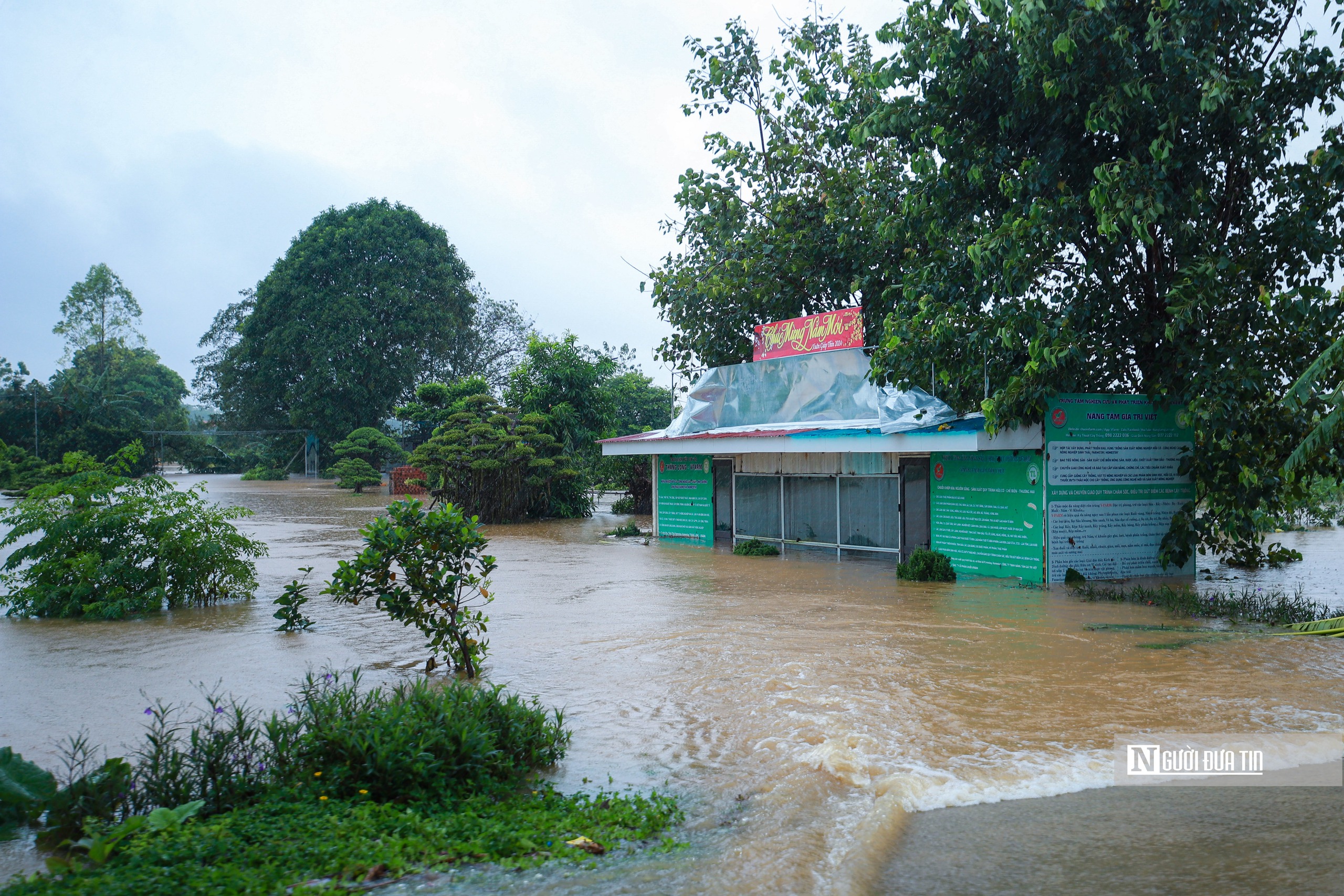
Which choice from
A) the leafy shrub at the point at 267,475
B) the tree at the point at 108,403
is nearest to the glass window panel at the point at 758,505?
the tree at the point at 108,403

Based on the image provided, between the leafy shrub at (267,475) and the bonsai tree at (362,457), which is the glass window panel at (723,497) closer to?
the bonsai tree at (362,457)

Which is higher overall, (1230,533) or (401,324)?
(401,324)

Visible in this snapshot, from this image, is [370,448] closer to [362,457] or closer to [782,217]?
[362,457]

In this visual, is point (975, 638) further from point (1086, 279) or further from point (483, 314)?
point (483, 314)

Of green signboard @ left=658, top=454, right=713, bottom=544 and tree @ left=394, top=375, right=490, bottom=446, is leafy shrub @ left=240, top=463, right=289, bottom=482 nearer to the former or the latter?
tree @ left=394, top=375, right=490, bottom=446

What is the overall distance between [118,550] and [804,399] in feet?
Result: 39.1

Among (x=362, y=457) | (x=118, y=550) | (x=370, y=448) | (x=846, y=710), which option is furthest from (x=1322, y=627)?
(x=362, y=457)

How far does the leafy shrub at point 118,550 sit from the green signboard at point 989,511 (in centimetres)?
1072

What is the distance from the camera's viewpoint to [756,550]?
19109mm

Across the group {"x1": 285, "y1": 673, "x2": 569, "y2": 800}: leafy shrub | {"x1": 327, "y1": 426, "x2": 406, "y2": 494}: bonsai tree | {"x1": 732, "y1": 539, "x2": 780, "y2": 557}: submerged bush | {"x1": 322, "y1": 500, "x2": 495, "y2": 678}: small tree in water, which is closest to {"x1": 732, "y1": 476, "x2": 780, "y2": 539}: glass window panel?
{"x1": 732, "y1": 539, "x2": 780, "y2": 557}: submerged bush

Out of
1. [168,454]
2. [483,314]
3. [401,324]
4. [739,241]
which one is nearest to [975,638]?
[739,241]

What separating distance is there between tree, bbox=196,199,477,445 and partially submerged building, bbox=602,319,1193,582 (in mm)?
34596

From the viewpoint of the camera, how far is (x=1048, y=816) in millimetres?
5426

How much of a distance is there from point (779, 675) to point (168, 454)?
6394 cm
